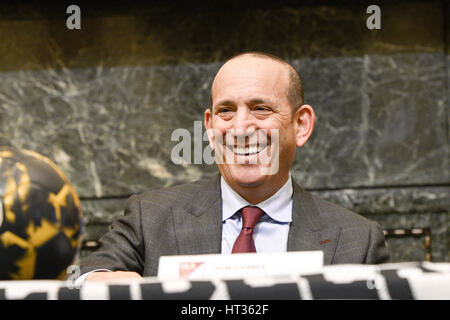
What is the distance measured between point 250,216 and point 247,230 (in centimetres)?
5

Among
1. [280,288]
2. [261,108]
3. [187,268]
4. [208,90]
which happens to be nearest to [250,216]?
[261,108]

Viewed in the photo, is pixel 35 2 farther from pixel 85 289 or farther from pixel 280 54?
pixel 85 289

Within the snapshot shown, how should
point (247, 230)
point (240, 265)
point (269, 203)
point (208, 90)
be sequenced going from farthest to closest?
point (208, 90), point (269, 203), point (247, 230), point (240, 265)

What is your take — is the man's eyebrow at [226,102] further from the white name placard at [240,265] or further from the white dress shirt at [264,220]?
the white name placard at [240,265]

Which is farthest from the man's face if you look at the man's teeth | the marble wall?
the marble wall

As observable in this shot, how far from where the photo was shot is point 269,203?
137 centimetres

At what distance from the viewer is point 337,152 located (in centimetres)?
213

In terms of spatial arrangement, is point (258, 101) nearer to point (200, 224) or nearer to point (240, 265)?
point (200, 224)

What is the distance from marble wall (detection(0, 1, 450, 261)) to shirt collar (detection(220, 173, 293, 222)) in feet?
2.37

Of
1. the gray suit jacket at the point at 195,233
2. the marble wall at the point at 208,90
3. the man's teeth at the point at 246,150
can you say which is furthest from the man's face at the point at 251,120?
the marble wall at the point at 208,90

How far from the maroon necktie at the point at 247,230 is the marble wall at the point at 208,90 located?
2.71ft

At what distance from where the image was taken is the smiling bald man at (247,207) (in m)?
1.27

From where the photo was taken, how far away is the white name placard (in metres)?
0.67

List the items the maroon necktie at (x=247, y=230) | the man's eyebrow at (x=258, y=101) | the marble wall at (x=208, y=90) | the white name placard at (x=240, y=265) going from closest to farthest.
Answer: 1. the white name placard at (x=240, y=265)
2. the maroon necktie at (x=247, y=230)
3. the man's eyebrow at (x=258, y=101)
4. the marble wall at (x=208, y=90)
